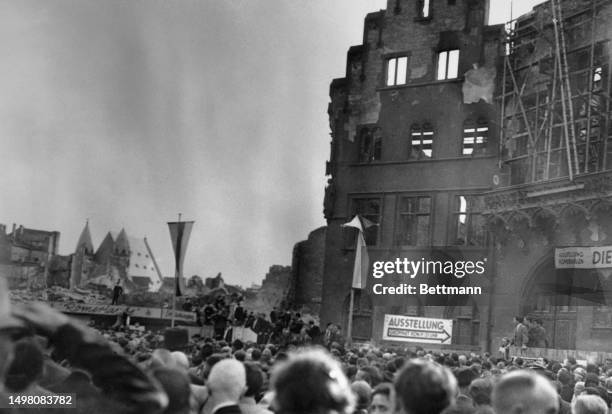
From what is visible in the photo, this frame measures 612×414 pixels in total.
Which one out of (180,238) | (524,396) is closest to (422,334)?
(180,238)

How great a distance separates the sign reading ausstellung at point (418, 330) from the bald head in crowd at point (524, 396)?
2323 centimetres

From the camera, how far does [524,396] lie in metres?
4.14

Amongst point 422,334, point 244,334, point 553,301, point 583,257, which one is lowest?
point 244,334

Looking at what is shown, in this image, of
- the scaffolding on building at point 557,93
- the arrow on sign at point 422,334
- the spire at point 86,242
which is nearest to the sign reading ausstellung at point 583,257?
the scaffolding on building at point 557,93

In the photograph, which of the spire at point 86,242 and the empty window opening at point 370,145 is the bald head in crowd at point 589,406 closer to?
the empty window opening at point 370,145

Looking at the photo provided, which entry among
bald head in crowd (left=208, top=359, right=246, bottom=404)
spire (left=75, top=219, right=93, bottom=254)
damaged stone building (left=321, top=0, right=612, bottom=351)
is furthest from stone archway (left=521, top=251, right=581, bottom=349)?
spire (left=75, top=219, right=93, bottom=254)

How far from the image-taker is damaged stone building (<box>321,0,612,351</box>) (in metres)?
30.0

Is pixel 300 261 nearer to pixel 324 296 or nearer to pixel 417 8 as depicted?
pixel 324 296

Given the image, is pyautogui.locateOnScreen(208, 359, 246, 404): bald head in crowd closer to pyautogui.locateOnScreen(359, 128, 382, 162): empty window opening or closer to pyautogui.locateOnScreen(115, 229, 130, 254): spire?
pyautogui.locateOnScreen(359, 128, 382, 162): empty window opening

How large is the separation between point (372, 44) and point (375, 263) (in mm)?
9249

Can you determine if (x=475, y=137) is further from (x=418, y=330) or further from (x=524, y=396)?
(x=524, y=396)

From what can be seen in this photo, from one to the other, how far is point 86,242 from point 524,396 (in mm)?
95448

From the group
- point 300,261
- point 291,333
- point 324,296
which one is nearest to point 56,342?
point 291,333

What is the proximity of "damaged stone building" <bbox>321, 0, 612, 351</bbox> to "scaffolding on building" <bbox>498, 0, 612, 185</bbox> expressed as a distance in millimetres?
65
